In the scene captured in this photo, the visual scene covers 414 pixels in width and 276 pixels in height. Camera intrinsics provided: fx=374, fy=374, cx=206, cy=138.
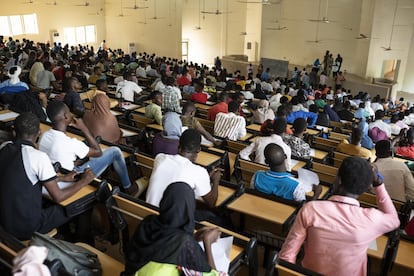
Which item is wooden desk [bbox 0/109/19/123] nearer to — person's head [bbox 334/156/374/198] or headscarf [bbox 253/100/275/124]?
headscarf [bbox 253/100/275/124]

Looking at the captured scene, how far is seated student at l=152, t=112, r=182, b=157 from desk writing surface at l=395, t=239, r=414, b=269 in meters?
2.27

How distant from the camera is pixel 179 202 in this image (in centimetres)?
175

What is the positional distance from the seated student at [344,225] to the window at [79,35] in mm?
19333

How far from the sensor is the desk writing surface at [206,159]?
3.67 m

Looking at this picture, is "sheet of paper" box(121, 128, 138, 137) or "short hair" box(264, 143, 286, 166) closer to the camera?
"short hair" box(264, 143, 286, 166)

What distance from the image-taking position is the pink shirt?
182 cm

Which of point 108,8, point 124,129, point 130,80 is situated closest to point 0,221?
point 124,129

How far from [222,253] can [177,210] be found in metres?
0.60

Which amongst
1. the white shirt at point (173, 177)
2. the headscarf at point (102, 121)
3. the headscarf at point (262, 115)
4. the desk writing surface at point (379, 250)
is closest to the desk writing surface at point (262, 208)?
the white shirt at point (173, 177)

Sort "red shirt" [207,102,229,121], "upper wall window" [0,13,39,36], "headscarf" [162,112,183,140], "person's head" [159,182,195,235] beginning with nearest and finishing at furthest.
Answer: "person's head" [159,182,195,235], "headscarf" [162,112,183,140], "red shirt" [207,102,229,121], "upper wall window" [0,13,39,36]

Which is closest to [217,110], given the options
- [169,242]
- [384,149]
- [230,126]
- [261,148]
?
[230,126]

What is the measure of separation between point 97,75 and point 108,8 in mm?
12775

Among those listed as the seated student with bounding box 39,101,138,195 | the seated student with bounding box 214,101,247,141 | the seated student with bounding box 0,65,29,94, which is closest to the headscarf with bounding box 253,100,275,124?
the seated student with bounding box 214,101,247,141

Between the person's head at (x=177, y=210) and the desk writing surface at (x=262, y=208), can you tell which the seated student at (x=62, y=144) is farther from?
the person's head at (x=177, y=210)
